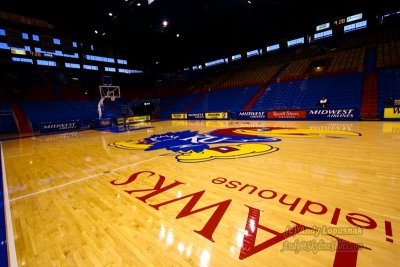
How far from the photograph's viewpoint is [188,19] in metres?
15.0

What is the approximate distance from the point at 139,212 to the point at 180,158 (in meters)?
2.82

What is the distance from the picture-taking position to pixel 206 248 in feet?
6.63

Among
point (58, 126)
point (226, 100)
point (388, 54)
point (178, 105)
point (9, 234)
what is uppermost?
point (388, 54)

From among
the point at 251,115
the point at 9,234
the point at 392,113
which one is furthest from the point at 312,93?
the point at 9,234

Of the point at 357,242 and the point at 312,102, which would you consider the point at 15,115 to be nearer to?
the point at 357,242

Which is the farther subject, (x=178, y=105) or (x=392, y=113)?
(x=178, y=105)

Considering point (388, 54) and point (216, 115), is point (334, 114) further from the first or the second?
point (216, 115)

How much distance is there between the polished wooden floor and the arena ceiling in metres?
10.9

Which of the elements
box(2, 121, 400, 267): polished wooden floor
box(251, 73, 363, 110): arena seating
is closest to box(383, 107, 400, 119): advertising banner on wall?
box(251, 73, 363, 110): arena seating

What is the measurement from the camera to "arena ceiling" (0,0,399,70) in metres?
11.5

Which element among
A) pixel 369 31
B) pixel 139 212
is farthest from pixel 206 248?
pixel 369 31

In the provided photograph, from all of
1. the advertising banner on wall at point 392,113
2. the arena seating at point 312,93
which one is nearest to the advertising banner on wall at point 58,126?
the arena seating at point 312,93

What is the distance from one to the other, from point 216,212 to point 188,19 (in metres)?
15.9

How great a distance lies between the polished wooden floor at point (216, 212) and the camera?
194cm
